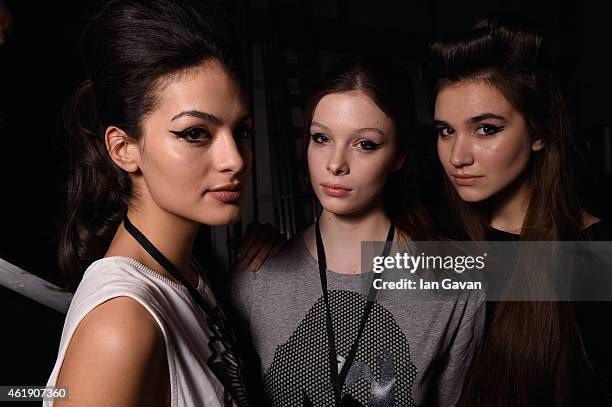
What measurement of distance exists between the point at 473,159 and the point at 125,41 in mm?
793

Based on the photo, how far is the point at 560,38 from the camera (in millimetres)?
1470

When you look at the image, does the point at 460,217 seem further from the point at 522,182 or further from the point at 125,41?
the point at 125,41

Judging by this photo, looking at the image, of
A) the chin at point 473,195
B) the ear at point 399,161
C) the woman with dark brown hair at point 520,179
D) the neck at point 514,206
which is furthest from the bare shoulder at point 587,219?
the ear at point 399,161

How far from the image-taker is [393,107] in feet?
3.77

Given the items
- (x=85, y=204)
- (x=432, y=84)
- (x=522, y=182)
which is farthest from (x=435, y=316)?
(x=85, y=204)

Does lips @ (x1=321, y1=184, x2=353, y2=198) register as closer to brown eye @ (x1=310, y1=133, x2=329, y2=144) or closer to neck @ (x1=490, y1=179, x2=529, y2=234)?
brown eye @ (x1=310, y1=133, x2=329, y2=144)

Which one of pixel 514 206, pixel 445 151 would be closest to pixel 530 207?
pixel 514 206

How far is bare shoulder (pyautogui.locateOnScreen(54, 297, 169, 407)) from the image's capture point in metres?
0.67

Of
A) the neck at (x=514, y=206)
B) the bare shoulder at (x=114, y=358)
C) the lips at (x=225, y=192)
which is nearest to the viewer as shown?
the bare shoulder at (x=114, y=358)

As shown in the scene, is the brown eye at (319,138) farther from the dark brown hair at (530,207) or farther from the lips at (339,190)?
the dark brown hair at (530,207)

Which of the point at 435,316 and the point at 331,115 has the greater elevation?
the point at 331,115

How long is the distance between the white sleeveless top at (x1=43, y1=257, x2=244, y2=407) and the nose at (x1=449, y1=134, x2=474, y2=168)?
681mm

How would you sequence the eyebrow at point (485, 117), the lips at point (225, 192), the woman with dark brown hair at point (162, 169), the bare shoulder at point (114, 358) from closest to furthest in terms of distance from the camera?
1. the bare shoulder at point (114, 358)
2. the woman with dark brown hair at point (162, 169)
3. the lips at point (225, 192)
4. the eyebrow at point (485, 117)

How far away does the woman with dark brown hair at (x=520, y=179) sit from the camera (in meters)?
1.20
